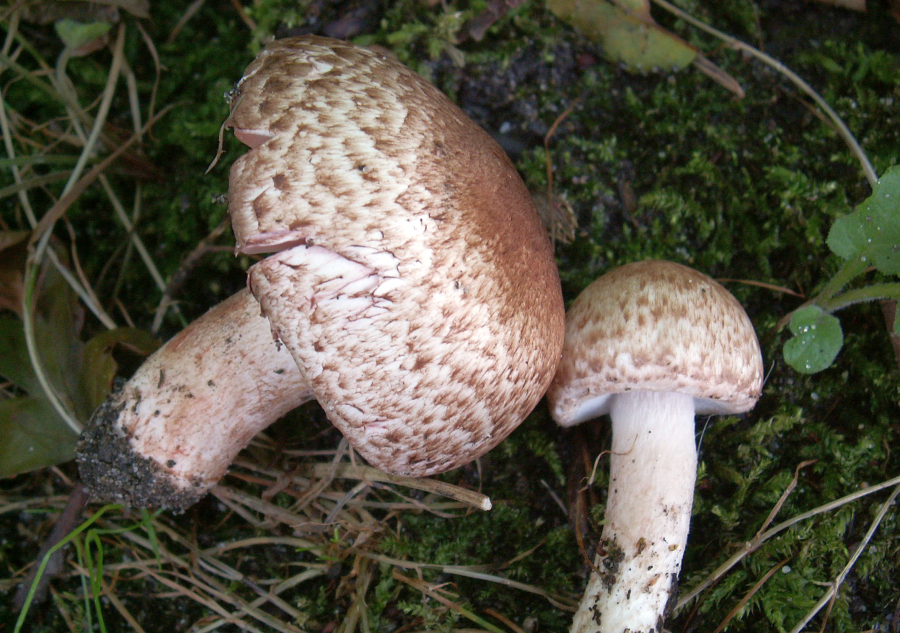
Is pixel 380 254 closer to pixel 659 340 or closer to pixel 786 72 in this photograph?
pixel 659 340

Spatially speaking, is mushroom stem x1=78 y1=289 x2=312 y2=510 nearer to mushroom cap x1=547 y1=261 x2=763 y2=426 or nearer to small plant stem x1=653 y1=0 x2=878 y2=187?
mushroom cap x1=547 y1=261 x2=763 y2=426

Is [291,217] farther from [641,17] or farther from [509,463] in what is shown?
[641,17]

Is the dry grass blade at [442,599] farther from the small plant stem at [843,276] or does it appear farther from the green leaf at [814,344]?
the small plant stem at [843,276]

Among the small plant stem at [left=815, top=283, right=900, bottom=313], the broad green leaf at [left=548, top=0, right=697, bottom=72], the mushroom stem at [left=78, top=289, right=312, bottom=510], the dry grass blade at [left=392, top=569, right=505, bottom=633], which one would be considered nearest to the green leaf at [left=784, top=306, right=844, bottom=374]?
the small plant stem at [left=815, top=283, right=900, bottom=313]

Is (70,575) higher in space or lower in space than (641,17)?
lower

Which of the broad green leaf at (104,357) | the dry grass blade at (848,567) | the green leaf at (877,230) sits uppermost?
the green leaf at (877,230)

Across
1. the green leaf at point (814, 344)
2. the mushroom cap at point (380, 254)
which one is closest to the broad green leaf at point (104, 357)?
the mushroom cap at point (380, 254)


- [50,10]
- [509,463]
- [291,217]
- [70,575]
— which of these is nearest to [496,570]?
[509,463]
